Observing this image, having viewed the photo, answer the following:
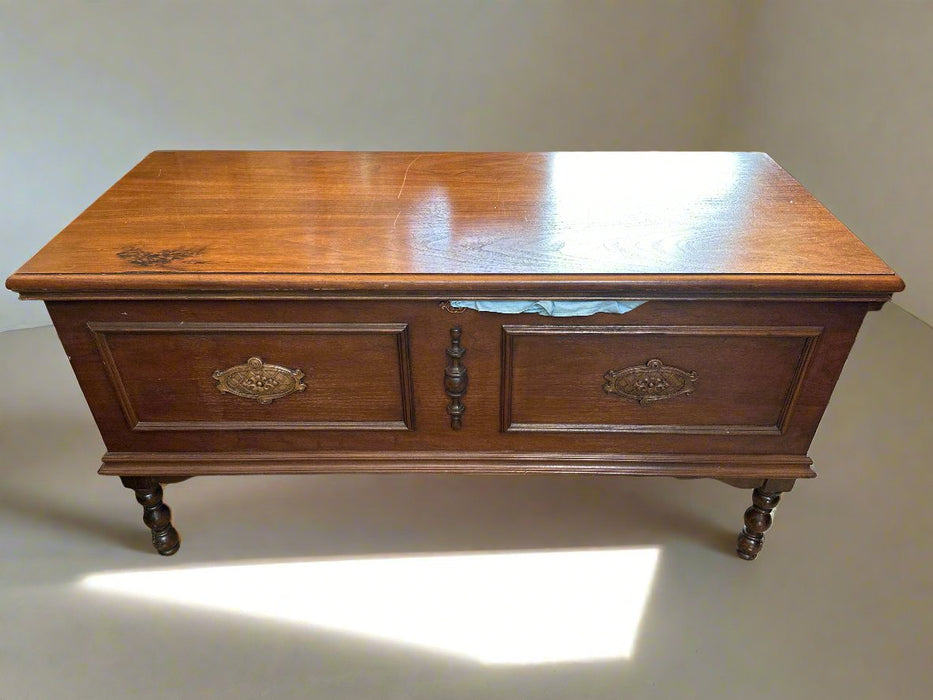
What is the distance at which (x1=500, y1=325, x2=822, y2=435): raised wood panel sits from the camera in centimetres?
114

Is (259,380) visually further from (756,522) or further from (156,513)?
(756,522)

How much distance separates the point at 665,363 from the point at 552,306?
9.9 inches

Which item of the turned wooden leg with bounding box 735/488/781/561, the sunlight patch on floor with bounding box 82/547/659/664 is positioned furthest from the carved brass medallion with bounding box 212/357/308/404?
the turned wooden leg with bounding box 735/488/781/561

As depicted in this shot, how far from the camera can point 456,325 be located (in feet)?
3.74

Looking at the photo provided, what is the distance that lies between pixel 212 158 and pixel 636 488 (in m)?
1.39

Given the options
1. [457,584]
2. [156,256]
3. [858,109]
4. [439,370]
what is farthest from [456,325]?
[858,109]

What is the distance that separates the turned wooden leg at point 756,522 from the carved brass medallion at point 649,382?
36 centimetres

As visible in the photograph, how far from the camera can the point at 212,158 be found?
5.26 feet

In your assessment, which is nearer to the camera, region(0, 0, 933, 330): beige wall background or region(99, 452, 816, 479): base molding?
region(99, 452, 816, 479): base molding

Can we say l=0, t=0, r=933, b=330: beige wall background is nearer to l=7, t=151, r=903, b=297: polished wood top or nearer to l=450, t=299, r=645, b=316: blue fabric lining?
l=7, t=151, r=903, b=297: polished wood top

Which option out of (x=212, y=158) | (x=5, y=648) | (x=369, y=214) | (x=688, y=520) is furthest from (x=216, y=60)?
(x=688, y=520)

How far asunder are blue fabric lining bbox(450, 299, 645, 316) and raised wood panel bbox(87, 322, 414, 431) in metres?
0.15

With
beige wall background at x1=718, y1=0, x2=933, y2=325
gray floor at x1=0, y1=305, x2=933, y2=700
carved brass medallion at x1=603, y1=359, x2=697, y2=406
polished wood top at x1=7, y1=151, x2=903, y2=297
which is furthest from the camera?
beige wall background at x1=718, y1=0, x2=933, y2=325

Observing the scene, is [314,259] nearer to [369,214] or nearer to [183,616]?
[369,214]
